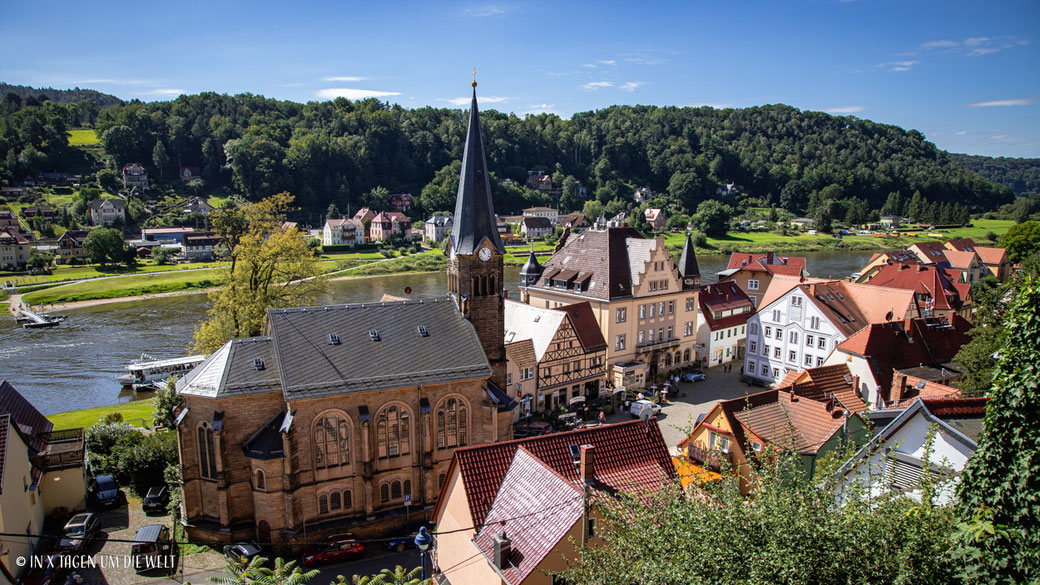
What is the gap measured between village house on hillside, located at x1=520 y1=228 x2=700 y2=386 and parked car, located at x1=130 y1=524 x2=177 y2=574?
27.8 metres

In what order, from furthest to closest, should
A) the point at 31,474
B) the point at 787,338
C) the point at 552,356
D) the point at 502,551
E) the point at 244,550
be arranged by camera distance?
the point at 787,338 → the point at 552,356 → the point at 31,474 → the point at 244,550 → the point at 502,551

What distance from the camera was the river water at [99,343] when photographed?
47.9 meters

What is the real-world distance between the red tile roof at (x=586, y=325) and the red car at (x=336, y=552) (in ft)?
67.0

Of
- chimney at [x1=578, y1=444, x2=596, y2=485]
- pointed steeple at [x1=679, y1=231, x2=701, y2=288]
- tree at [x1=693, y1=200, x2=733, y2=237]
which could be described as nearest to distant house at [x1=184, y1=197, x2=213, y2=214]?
tree at [x1=693, y1=200, x2=733, y2=237]

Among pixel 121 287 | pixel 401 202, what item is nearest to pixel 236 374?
pixel 121 287

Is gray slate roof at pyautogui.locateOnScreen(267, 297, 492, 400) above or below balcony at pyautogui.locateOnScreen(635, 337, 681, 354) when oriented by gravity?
above

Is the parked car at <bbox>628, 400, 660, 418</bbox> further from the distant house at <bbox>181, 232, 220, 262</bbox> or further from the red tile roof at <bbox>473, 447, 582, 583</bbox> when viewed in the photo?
the distant house at <bbox>181, 232, 220, 262</bbox>

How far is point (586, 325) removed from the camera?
41969 millimetres

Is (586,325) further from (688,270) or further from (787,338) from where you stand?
(787,338)

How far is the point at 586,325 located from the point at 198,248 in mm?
88507

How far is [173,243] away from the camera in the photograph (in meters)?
114

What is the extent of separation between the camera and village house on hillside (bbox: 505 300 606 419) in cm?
3728

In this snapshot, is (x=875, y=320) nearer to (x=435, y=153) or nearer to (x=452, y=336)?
(x=452, y=336)

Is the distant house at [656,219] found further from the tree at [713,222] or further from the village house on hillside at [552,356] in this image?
the village house on hillside at [552,356]
